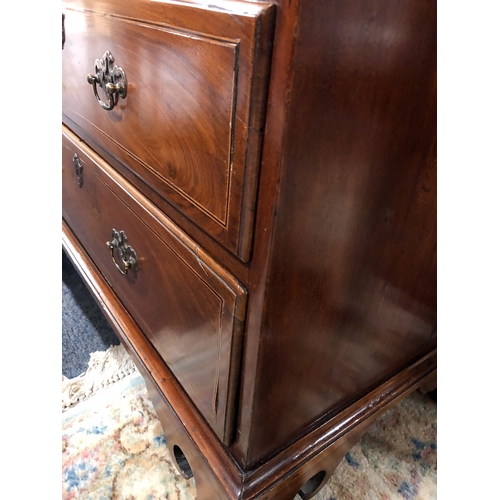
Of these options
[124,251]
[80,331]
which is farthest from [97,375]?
[124,251]

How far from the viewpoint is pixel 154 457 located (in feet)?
2.32

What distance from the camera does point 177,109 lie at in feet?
1.24

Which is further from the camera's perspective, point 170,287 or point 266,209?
point 170,287

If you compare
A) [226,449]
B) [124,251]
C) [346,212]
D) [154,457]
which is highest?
[346,212]

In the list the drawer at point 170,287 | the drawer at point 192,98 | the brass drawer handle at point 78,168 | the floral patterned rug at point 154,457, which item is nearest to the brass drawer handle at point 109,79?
the drawer at point 192,98

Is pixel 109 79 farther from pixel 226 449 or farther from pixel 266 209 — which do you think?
pixel 226 449

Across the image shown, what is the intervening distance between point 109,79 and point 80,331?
0.67 metres

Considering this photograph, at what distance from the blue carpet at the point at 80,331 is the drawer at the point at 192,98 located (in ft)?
1.74

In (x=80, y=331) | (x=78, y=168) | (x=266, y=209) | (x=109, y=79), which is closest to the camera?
(x=266, y=209)

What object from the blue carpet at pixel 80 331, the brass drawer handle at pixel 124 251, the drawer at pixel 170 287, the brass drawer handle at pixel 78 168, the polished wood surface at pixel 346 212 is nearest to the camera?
the polished wood surface at pixel 346 212

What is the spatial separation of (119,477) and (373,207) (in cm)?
58

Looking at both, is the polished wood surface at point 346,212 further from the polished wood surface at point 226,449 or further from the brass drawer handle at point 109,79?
the brass drawer handle at point 109,79

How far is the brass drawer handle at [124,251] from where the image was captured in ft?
1.96
